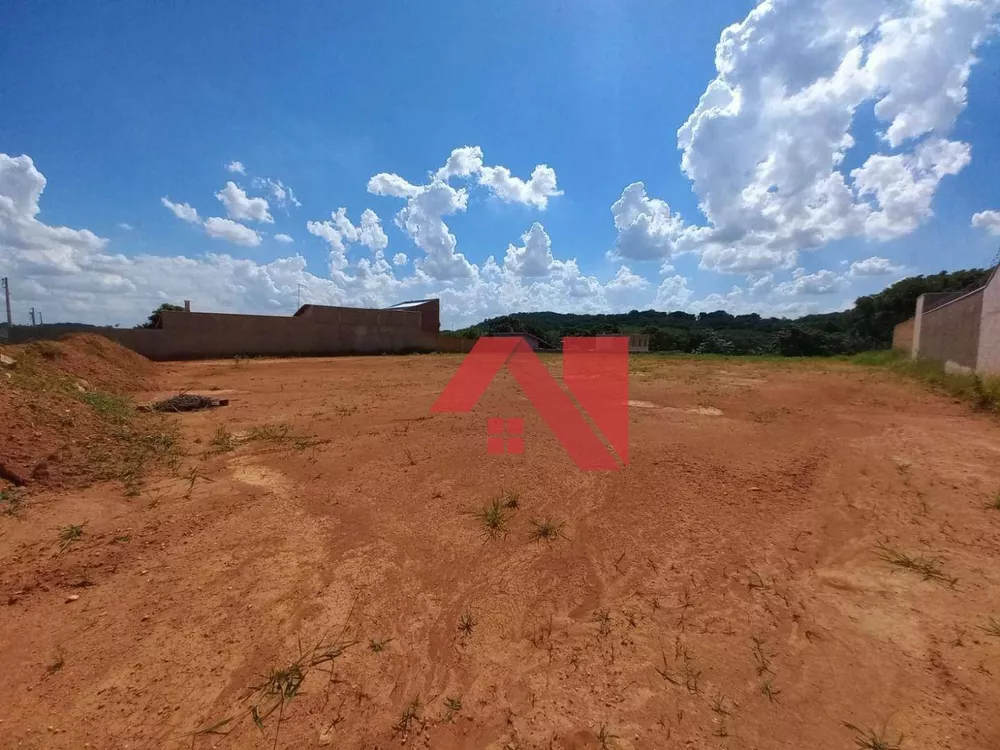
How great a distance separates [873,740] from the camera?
72.8 inches

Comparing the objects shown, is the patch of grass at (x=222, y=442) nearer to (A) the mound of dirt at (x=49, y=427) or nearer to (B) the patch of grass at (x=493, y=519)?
(A) the mound of dirt at (x=49, y=427)

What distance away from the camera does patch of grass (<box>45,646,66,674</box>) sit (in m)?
2.14

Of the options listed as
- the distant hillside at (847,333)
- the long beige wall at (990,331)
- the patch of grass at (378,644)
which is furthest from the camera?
the distant hillside at (847,333)

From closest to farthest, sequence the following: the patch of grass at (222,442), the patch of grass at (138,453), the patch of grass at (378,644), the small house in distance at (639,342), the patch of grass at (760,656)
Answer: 1. the patch of grass at (760,656)
2. the patch of grass at (378,644)
3. the patch of grass at (138,453)
4. the patch of grass at (222,442)
5. the small house in distance at (639,342)

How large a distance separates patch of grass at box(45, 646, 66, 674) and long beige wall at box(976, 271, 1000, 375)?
48.7ft

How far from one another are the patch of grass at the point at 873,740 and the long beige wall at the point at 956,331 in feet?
44.8

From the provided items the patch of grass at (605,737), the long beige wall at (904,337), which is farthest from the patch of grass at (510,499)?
the long beige wall at (904,337)

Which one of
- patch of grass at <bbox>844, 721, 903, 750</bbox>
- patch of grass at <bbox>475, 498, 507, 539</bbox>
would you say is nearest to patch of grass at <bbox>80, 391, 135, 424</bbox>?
patch of grass at <bbox>475, 498, 507, 539</bbox>

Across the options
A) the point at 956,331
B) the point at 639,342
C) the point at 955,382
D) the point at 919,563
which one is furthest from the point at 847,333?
the point at 919,563

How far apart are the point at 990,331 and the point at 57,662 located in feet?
52.3

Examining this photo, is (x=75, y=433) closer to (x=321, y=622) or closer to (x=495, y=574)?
(x=321, y=622)

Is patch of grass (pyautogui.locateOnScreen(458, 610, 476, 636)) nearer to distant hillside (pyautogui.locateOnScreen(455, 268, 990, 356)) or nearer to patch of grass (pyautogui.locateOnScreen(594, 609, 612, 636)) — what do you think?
patch of grass (pyautogui.locateOnScreen(594, 609, 612, 636))

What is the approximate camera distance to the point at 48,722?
1882mm

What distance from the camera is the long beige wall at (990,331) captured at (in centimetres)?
980
